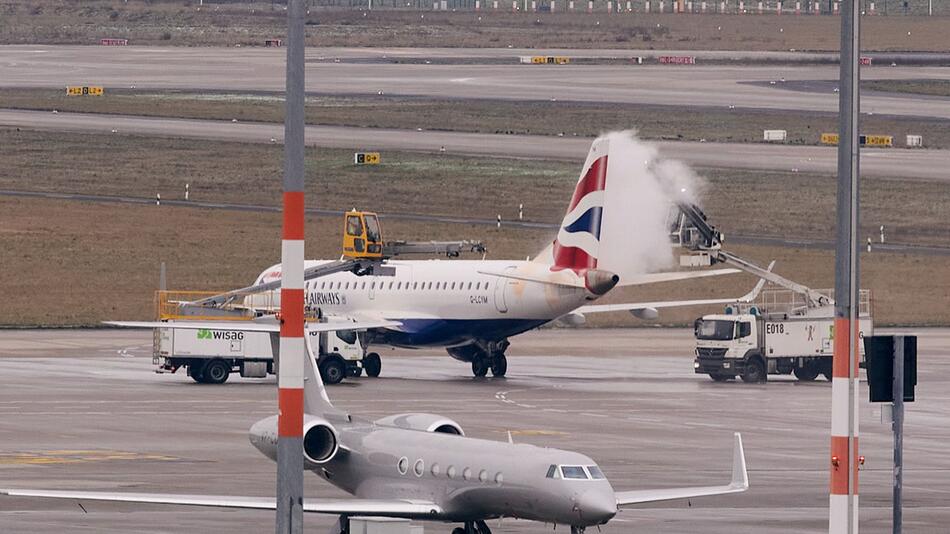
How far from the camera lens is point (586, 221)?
214 feet

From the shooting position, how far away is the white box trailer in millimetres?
64062

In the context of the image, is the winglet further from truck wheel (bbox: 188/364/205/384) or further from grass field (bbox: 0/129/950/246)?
grass field (bbox: 0/129/950/246)

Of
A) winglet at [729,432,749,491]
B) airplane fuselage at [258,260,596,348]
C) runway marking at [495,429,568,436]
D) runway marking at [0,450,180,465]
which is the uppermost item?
airplane fuselage at [258,260,596,348]

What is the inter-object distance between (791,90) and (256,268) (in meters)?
61.1

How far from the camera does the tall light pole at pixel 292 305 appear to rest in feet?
64.4

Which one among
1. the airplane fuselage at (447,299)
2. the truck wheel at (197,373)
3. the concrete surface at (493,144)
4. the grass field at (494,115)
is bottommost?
the truck wheel at (197,373)

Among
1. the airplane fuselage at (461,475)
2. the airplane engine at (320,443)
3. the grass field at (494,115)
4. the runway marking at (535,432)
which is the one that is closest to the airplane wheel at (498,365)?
the runway marking at (535,432)

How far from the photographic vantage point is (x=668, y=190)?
75438 millimetres

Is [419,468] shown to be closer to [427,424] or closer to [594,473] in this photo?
[427,424]

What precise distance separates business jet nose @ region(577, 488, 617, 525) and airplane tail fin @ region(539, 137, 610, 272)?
3661 cm

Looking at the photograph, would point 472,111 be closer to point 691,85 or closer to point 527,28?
point 691,85

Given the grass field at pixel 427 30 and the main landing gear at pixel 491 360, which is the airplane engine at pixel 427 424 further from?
the grass field at pixel 427 30

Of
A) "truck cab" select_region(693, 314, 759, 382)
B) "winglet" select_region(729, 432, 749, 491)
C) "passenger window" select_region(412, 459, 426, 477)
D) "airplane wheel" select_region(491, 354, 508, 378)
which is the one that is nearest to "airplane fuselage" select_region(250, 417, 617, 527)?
"passenger window" select_region(412, 459, 426, 477)

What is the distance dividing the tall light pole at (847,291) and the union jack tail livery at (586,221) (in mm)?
40557
